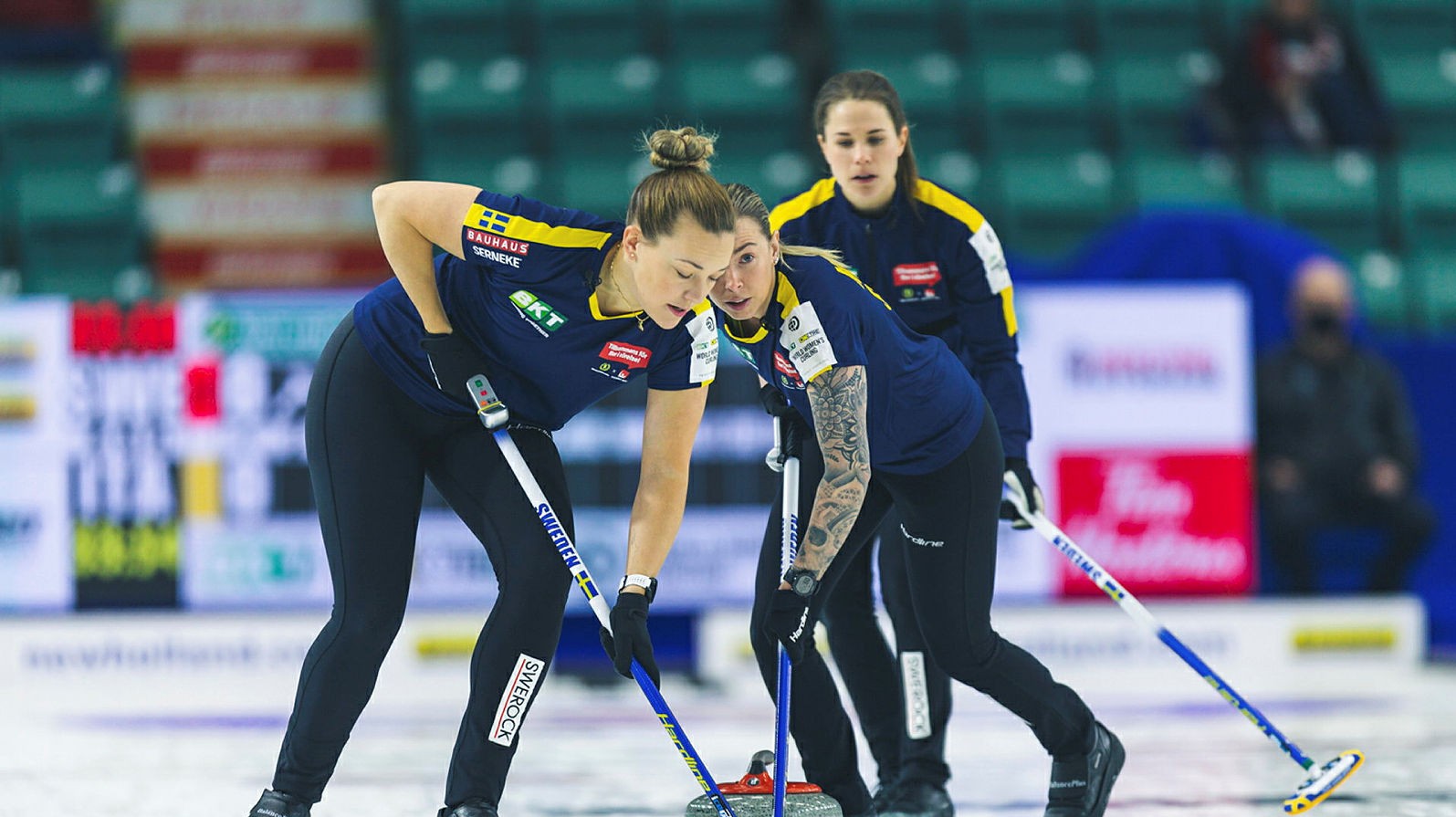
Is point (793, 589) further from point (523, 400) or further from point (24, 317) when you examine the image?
point (24, 317)

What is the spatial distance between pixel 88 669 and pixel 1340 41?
7.64 meters

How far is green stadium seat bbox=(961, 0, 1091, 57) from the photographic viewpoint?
35.5 ft

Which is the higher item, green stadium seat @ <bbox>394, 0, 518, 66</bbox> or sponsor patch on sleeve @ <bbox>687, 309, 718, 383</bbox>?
green stadium seat @ <bbox>394, 0, 518, 66</bbox>

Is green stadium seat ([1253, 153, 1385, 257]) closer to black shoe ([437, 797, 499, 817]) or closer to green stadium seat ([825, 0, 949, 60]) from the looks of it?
green stadium seat ([825, 0, 949, 60])

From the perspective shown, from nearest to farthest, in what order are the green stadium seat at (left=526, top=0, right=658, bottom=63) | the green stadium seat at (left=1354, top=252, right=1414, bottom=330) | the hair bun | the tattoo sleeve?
the hair bun → the tattoo sleeve → the green stadium seat at (left=1354, top=252, right=1414, bottom=330) → the green stadium seat at (left=526, top=0, right=658, bottom=63)

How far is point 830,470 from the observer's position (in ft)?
13.5

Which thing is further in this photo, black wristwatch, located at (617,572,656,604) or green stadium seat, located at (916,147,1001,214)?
green stadium seat, located at (916,147,1001,214)

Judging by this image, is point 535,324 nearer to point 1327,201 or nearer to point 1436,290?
point 1436,290

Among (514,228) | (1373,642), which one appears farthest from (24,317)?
(1373,642)

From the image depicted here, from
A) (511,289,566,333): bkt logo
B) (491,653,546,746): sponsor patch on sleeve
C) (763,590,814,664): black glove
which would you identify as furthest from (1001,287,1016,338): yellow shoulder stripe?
(491,653,546,746): sponsor patch on sleeve

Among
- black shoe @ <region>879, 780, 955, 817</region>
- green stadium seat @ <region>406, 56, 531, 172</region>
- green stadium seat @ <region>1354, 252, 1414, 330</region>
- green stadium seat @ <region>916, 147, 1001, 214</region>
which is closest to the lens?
black shoe @ <region>879, 780, 955, 817</region>

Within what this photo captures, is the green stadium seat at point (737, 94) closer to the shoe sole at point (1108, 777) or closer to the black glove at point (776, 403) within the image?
the black glove at point (776, 403)

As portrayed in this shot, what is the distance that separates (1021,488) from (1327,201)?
6.04 meters

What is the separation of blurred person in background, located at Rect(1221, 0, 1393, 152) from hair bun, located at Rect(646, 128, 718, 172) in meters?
7.22
